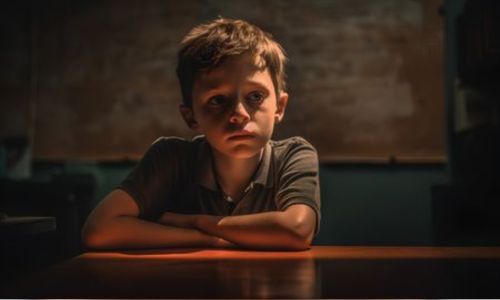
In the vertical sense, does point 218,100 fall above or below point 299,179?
above

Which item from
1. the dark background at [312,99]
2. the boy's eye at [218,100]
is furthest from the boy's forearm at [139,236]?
the dark background at [312,99]

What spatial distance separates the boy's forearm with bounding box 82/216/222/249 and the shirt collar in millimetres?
199

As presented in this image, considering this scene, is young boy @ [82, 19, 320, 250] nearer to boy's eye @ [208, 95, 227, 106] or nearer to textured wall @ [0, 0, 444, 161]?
boy's eye @ [208, 95, 227, 106]

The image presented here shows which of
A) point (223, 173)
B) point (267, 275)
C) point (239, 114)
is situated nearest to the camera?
point (267, 275)

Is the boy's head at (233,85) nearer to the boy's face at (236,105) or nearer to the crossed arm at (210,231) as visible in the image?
the boy's face at (236,105)

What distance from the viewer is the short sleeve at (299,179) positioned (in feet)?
3.99

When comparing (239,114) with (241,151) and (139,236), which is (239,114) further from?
(139,236)

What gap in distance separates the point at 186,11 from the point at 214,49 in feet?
3.83

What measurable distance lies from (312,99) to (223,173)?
3.43 feet

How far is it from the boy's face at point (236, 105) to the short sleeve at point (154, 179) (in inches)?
5.2

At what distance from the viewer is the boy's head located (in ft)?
4.09

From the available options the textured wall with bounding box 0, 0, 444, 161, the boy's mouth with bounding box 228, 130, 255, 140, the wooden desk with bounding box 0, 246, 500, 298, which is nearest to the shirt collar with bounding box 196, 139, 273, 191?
the boy's mouth with bounding box 228, 130, 255, 140

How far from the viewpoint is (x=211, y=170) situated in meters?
1.34

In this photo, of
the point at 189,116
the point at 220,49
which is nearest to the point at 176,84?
the point at 189,116
